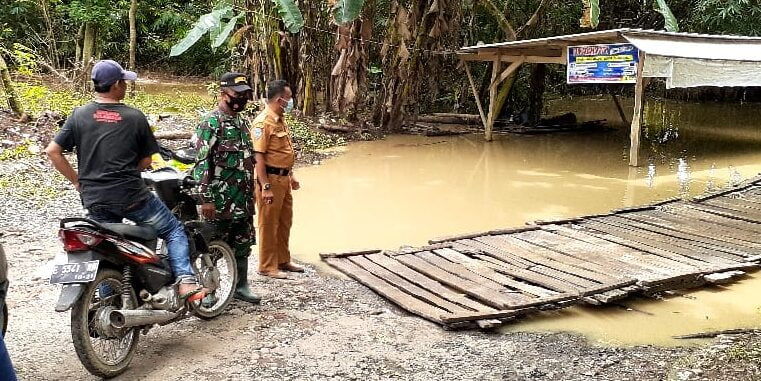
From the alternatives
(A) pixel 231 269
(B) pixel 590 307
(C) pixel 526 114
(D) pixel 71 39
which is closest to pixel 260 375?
(A) pixel 231 269

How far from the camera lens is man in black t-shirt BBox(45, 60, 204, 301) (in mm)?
3494

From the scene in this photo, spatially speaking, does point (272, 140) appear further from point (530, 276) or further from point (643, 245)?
point (643, 245)

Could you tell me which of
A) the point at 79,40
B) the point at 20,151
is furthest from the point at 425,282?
the point at 79,40

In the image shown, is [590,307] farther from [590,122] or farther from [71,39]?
[71,39]

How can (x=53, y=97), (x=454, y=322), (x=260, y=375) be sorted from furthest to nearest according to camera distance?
(x=53, y=97), (x=454, y=322), (x=260, y=375)

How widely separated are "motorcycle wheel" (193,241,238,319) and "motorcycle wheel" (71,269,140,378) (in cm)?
57

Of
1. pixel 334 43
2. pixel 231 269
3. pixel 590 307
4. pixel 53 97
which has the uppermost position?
pixel 334 43

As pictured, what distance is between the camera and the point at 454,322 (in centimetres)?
453

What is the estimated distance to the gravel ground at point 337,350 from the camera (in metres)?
3.70

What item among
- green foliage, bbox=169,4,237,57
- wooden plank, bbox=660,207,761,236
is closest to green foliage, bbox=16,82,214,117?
green foliage, bbox=169,4,237,57

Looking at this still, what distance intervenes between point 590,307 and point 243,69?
454 inches

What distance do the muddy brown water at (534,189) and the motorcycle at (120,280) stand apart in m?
2.30

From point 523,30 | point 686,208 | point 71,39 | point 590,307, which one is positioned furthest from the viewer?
point 71,39

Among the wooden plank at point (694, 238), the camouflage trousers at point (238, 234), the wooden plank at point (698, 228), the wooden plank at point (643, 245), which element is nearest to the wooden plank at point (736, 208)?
the wooden plank at point (698, 228)
